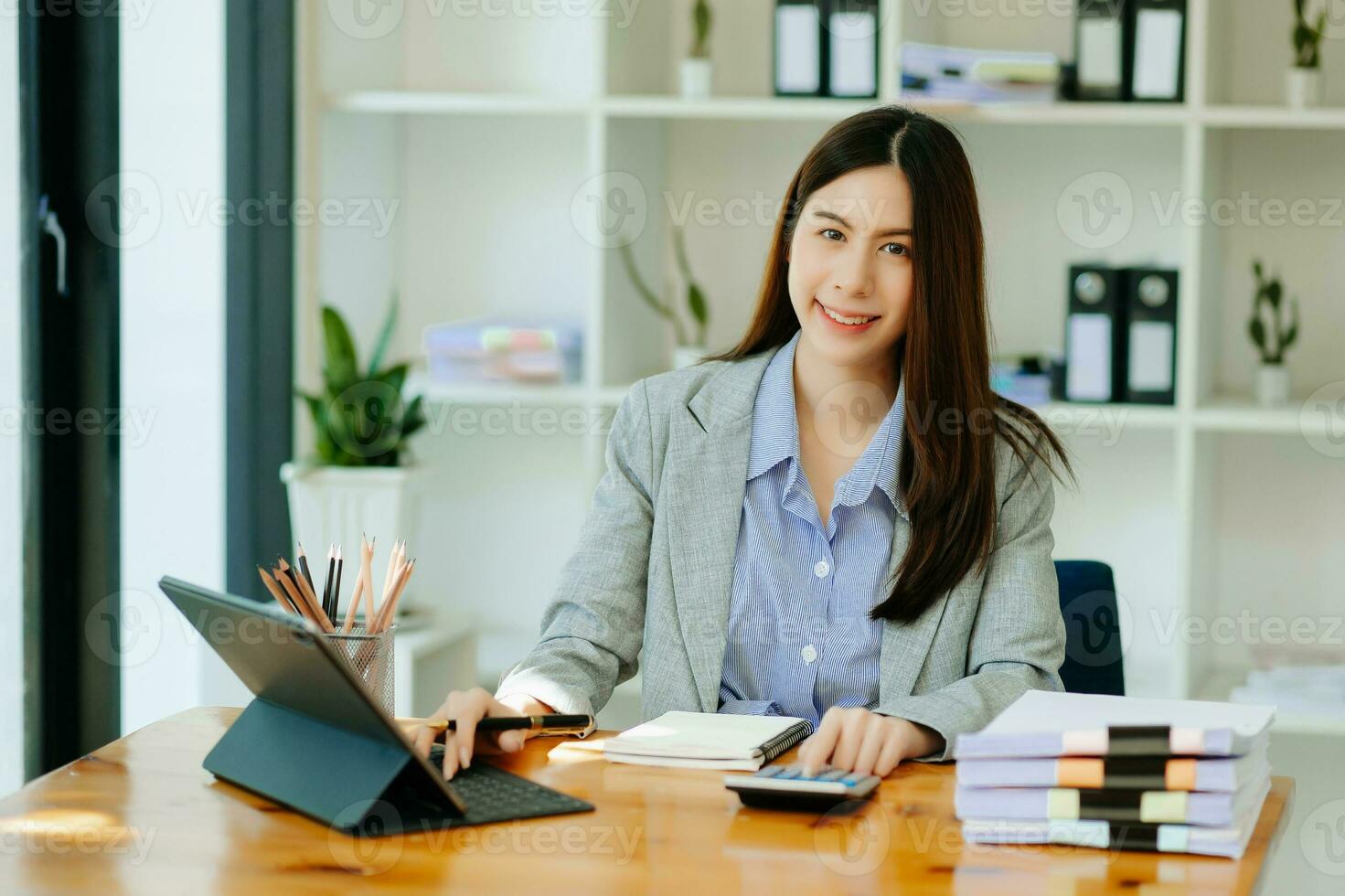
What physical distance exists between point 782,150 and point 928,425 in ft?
5.08

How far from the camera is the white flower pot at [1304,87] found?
2.85 m

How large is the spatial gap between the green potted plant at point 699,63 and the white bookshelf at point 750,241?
70 millimetres

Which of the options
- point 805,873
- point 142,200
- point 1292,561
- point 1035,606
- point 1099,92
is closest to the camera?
point 805,873

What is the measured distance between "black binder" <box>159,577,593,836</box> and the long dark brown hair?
25.8 inches

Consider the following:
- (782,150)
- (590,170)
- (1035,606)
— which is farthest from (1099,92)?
(1035,606)

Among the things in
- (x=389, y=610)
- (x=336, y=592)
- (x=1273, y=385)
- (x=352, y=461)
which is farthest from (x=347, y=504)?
(x=1273, y=385)

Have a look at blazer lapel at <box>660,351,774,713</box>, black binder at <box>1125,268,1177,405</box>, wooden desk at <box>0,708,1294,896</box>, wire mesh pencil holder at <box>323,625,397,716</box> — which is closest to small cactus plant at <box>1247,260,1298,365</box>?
black binder at <box>1125,268,1177,405</box>

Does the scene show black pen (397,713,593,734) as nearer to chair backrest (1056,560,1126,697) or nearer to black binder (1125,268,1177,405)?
chair backrest (1056,560,1126,697)

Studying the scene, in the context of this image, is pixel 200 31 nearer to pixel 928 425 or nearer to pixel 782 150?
pixel 782 150

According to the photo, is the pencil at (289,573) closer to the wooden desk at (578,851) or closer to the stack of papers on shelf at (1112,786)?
the wooden desk at (578,851)

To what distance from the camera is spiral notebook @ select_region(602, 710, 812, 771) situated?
141 cm

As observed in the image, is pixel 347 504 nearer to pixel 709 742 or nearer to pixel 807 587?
pixel 807 587

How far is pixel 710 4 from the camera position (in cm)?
327

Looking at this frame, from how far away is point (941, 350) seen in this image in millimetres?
1861
